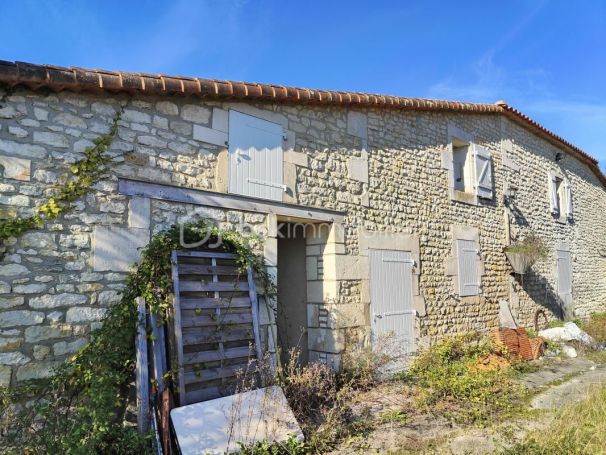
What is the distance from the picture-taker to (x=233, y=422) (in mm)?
3473

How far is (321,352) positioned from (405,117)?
412cm

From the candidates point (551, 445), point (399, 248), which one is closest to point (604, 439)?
point (551, 445)

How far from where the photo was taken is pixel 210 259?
4.49 m

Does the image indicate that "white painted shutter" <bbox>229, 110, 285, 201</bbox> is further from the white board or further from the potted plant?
the potted plant

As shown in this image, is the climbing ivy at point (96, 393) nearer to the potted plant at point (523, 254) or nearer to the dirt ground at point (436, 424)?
the dirt ground at point (436, 424)

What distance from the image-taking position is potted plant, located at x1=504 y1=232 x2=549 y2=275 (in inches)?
351

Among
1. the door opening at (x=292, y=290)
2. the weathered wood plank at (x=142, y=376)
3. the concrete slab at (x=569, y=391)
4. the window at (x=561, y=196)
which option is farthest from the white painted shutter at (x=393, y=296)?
the window at (x=561, y=196)

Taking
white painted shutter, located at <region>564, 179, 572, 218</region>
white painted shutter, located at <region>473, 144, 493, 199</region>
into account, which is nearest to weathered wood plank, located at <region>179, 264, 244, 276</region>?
white painted shutter, located at <region>473, 144, 493, 199</region>

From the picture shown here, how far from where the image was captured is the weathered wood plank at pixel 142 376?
355 cm

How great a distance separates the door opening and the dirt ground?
1260 mm

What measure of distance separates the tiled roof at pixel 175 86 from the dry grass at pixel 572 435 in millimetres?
4317

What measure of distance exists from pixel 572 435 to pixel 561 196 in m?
9.97

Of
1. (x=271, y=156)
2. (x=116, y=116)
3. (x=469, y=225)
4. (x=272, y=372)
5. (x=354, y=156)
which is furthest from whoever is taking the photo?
(x=469, y=225)

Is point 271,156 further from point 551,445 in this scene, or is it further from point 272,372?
point 551,445
